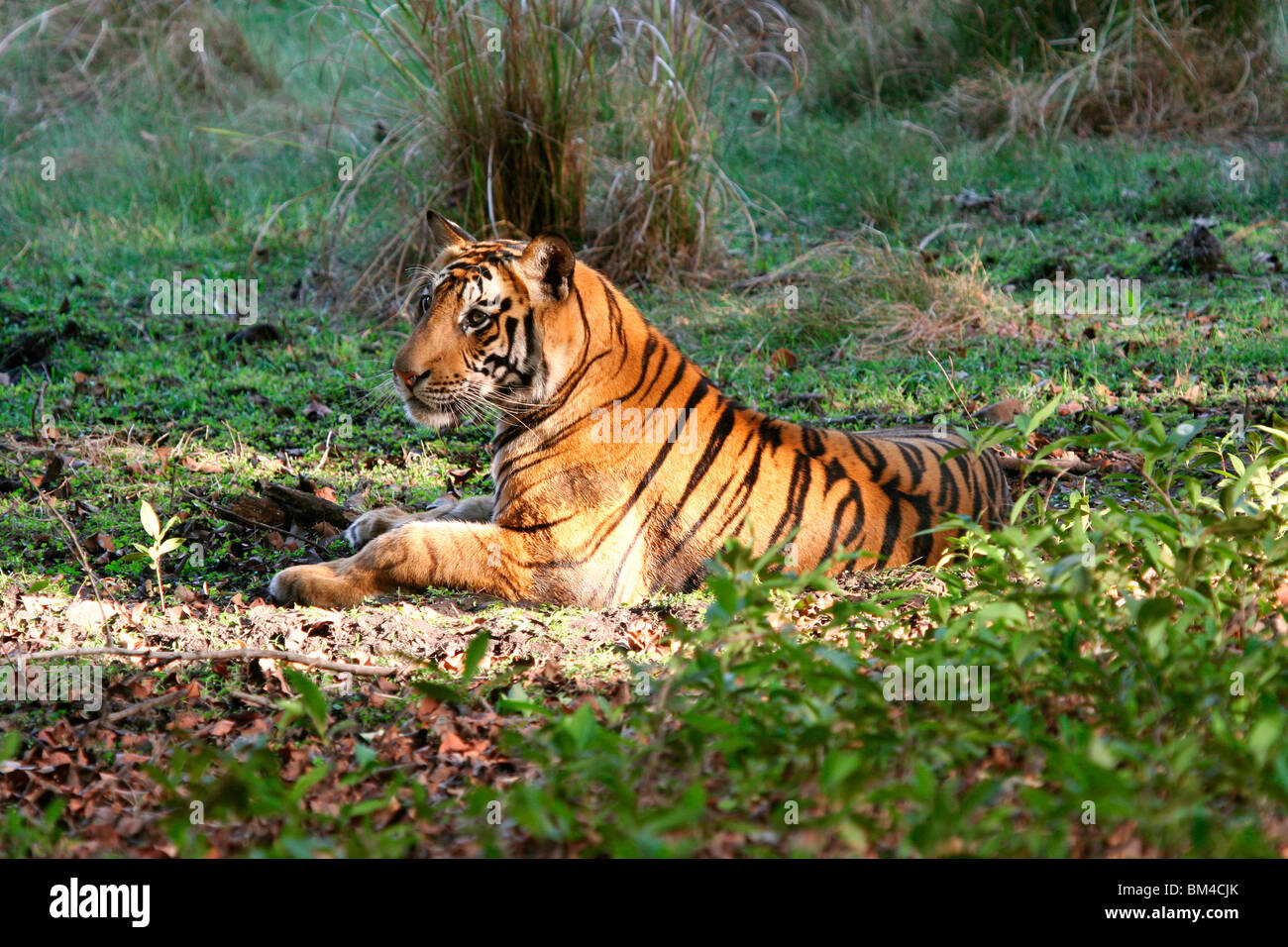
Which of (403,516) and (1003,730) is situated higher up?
(403,516)

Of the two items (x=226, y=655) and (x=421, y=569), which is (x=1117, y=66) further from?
(x=226, y=655)

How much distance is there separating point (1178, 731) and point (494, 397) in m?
2.51

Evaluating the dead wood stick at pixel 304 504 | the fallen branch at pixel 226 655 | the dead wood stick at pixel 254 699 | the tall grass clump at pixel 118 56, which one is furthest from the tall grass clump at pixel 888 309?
the tall grass clump at pixel 118 56

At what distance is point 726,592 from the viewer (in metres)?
2.50

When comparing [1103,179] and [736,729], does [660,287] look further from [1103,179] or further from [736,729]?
[736,729]

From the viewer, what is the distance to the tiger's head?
Result: 4137 millimetres

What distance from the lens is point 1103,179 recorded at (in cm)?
900

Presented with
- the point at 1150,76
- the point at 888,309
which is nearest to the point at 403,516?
the point at 888,309

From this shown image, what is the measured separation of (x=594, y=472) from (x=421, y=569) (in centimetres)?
67

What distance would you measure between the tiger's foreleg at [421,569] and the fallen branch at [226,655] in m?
0.60

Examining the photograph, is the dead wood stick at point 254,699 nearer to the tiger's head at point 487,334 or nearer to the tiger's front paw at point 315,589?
the tiger's front paw at point 315,589

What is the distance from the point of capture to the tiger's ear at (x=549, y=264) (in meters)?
4.06

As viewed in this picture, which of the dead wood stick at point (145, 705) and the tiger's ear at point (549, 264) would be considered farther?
the tiger's ear at point (549, 264)

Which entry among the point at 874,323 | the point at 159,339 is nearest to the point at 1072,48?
the point at 874,323
